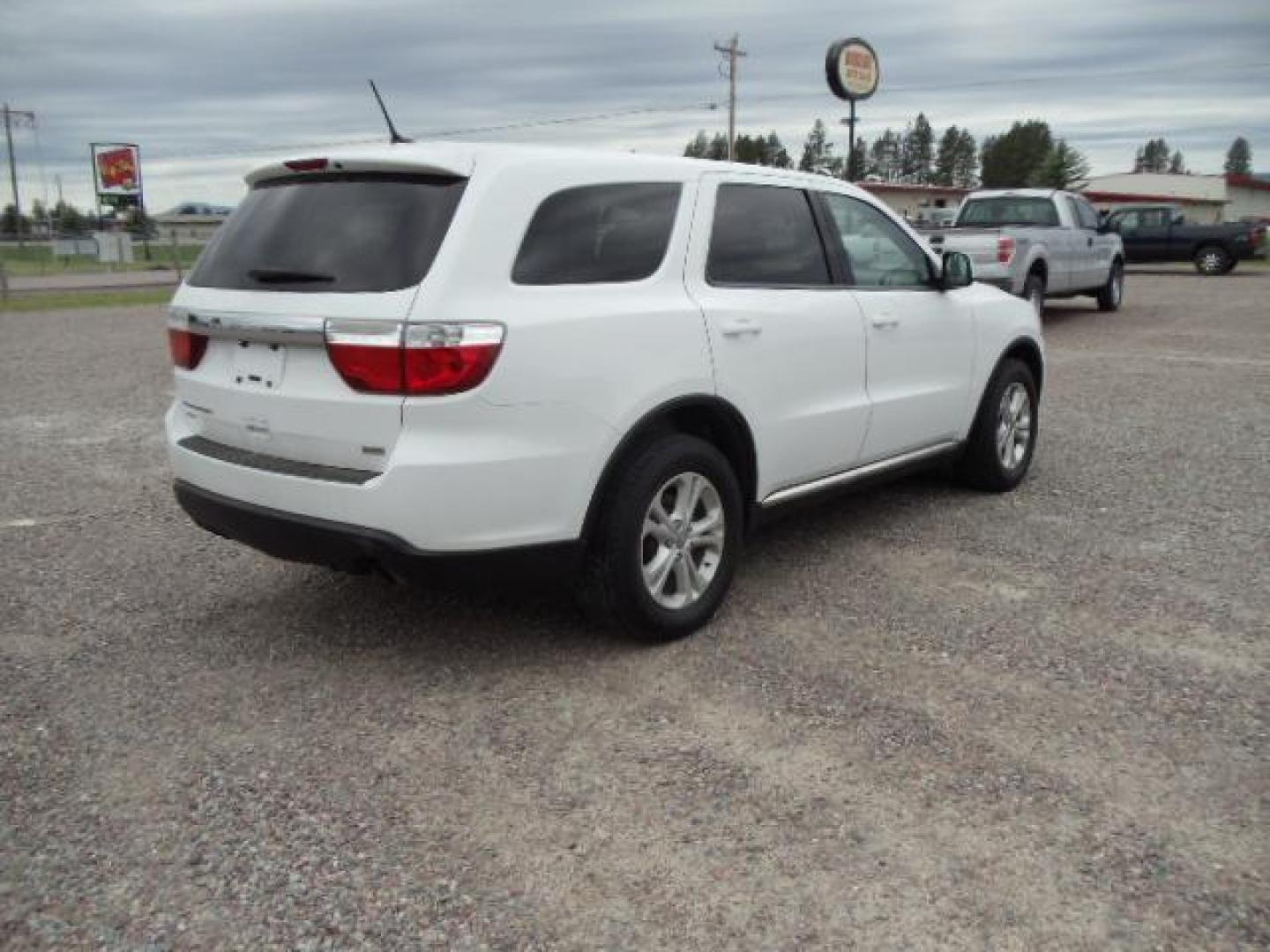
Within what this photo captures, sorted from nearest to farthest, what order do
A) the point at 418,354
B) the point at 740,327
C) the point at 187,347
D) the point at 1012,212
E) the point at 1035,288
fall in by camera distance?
the point at 418,354 → the point at 187,347 → the point at 740,327 → the point at 1035,288 → the point at 1012,212

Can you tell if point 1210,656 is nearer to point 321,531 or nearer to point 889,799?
point 889,799

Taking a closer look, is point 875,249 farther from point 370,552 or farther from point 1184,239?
point 1184,239

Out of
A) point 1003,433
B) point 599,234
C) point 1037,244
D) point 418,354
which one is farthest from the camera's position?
point 1037,244

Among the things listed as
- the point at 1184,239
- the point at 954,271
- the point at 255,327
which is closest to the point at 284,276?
the point at 255,327

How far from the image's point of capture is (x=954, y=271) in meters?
5.46

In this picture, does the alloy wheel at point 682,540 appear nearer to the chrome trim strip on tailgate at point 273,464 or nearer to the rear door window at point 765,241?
the rear door window at point 765,241

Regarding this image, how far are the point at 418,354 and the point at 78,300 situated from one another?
74.3 feet

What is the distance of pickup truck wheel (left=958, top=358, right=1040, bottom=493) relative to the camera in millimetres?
5898

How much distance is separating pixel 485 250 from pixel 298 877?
184 centimetres

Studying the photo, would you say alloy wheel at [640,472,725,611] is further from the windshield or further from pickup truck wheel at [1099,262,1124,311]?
pickup truck wheel at [1099,262,1124,311]

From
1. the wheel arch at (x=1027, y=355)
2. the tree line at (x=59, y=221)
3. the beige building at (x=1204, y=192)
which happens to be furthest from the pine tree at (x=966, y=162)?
the wheel arch at (x=1027, y=355)

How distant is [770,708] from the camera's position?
11.5 ft

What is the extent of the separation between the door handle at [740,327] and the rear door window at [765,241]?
0.16 m

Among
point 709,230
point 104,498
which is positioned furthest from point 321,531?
point 104,498
